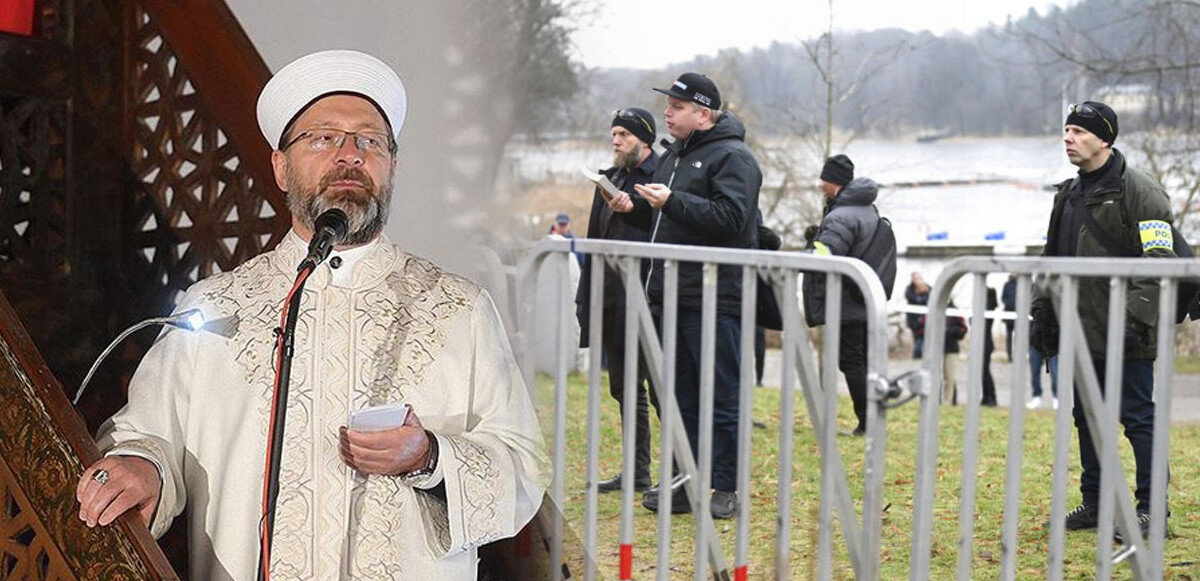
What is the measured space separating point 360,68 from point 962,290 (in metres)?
1.13

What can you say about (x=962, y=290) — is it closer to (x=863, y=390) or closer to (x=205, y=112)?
(x=863, y=390)

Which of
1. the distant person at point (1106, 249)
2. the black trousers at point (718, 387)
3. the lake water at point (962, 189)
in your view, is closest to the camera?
the distant person at point (1106, 249)

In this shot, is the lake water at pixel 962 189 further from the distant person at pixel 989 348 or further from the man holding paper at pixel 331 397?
the man holding paper at pixel 331 397

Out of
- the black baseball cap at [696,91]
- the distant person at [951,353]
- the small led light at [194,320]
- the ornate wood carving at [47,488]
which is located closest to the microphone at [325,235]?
the small led light at [194,320]

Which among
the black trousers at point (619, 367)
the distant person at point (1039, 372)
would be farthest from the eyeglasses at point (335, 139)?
the distant person at point (1039, 372)

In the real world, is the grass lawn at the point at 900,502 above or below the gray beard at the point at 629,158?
below

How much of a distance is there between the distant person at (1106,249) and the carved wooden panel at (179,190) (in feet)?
5.04

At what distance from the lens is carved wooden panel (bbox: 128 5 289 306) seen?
115 inches

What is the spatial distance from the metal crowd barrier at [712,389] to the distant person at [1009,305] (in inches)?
8.6

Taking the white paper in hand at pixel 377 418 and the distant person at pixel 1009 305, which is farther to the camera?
the distant person at pixel 1009 305

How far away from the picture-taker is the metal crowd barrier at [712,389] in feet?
8.32

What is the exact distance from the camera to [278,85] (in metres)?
2.19

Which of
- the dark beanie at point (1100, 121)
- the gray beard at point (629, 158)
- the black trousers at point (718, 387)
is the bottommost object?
the black trousers at point (718, 387)

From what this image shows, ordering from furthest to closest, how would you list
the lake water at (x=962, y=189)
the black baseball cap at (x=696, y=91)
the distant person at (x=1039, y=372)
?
1. the black baseball cap at (x=696, y=91)
2. the lake water at (x=962, y=189)
3. the distant person at (x=1039, y=372)
